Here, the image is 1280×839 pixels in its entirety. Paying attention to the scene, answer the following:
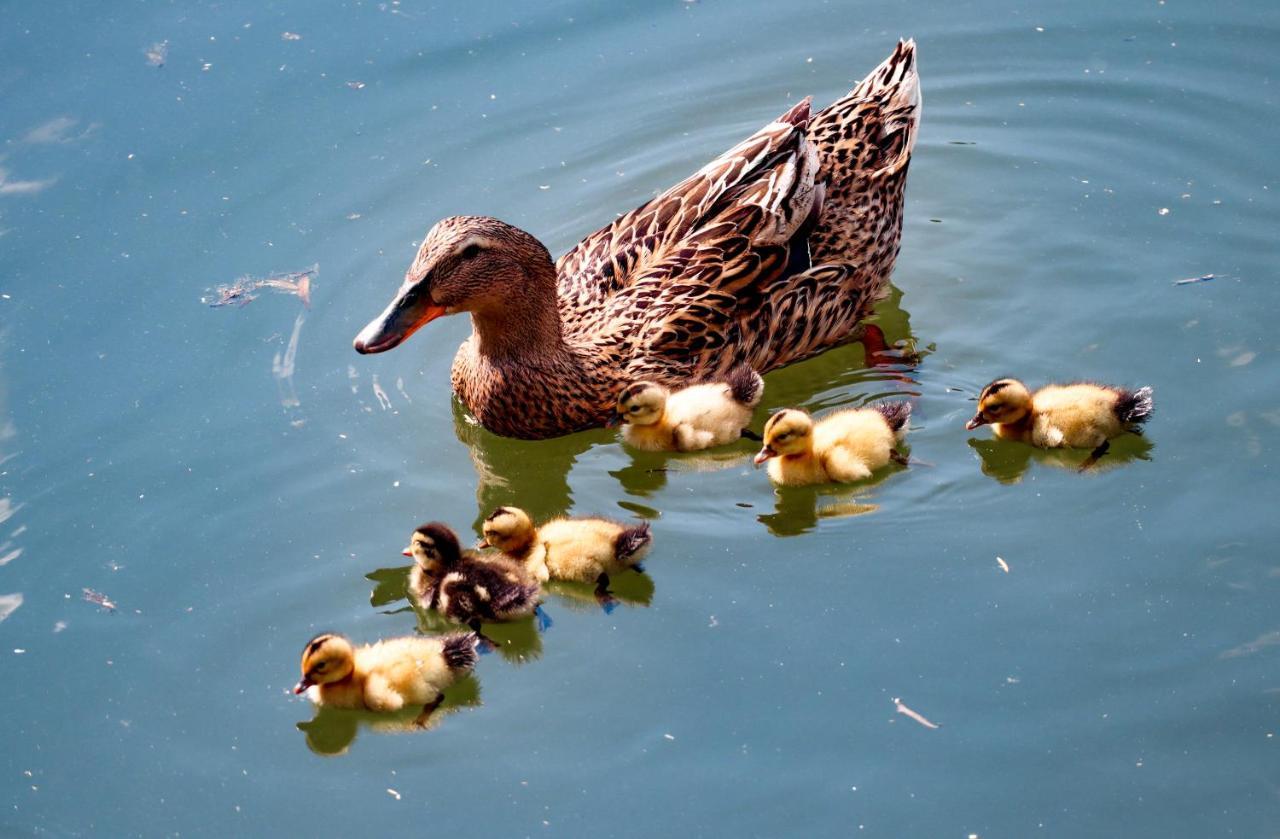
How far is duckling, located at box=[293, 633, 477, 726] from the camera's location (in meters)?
4.91

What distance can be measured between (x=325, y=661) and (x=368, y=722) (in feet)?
1.05

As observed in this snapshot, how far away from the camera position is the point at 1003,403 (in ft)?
18.3

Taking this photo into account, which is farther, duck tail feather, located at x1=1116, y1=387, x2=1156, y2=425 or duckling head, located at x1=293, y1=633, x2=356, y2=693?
duck tail feather, located at x1=1116, y1=387, x2=1156, y2=425

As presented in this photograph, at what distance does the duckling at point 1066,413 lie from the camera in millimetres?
5582

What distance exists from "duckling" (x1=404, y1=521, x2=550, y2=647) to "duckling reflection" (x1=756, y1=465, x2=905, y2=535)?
38.1 inches

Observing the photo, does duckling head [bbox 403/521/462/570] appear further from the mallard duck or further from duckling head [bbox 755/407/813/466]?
duckling head [bbox 755/407/813/466]

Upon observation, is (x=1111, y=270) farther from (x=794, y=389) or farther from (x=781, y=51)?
(x=781, y=51)

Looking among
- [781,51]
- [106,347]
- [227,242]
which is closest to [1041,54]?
[781,51]

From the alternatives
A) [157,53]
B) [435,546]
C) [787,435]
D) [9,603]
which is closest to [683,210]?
[787,435]

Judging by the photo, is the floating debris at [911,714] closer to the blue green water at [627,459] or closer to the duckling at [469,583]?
the blue green water at [627,459]

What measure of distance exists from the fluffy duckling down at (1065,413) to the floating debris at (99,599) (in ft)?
10.6

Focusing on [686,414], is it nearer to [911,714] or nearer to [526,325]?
[526,325]

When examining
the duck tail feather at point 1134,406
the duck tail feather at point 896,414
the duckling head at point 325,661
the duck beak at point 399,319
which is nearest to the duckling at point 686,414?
the duck tail feather at point 896,414

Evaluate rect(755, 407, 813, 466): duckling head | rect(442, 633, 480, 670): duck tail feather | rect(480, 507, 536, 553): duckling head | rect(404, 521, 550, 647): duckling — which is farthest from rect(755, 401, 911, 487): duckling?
rect(442, 633, 480, 670): duck tail feather
